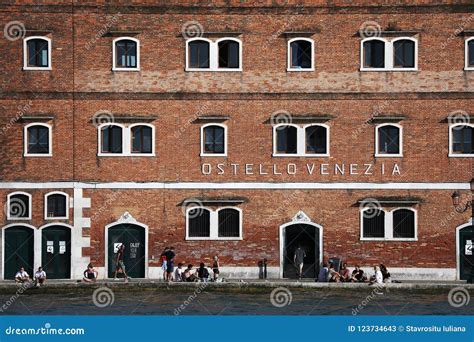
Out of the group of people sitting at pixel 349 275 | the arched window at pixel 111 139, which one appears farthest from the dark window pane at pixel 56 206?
the group of people sitting at pixel 349 275

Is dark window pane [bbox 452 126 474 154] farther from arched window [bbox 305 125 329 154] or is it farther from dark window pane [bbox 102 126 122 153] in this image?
dark window pane [bbox 102 126 122 153]

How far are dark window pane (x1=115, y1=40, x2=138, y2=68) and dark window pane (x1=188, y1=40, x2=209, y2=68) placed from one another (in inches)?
77.5

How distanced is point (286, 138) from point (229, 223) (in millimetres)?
3613

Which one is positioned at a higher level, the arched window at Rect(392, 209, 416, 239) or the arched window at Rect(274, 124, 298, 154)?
the arched window at Rect(274, 124, 298, 154)

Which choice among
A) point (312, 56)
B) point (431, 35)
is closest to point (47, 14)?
point (312, 56)

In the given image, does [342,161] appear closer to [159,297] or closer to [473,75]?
[473,75]

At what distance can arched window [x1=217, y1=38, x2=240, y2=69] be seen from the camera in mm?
44094

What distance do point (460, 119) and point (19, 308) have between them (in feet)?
54.4

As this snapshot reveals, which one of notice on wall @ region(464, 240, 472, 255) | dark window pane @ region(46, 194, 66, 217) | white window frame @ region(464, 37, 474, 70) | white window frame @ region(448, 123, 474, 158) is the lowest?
notice on wall @ region(464, 240, 472, 255)

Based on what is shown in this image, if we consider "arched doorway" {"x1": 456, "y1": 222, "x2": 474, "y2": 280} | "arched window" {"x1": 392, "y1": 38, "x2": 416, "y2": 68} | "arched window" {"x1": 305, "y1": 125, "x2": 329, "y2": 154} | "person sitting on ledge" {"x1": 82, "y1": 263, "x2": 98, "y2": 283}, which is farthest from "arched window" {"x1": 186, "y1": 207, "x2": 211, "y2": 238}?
"arched doorway" {"x1": 456, "y1": 222, "x2": 474, "y2": 280}

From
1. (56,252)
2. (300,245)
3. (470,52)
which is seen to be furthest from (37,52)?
(470,52)

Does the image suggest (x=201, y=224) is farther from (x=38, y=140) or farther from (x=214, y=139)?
(x=38, y=140)

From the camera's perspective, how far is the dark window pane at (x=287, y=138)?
44.1m

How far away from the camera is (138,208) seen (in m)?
44.2
